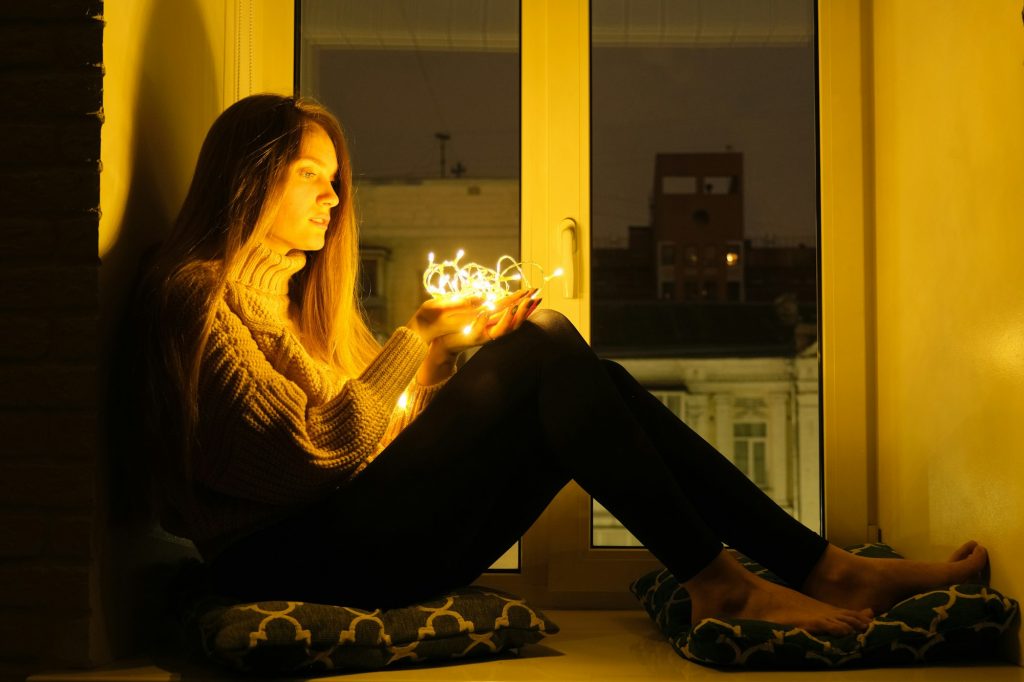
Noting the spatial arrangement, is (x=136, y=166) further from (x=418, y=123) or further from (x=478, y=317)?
(x=418, y=123)

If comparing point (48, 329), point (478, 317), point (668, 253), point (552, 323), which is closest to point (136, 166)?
point (48, 329)

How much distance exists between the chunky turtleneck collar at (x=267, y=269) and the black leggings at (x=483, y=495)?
0.37 metres

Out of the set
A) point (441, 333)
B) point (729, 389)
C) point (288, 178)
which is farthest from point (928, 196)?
point (288, 178)

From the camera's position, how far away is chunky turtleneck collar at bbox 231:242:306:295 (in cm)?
179

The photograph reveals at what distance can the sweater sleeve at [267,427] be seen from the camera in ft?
5.22

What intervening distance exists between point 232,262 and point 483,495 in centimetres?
56

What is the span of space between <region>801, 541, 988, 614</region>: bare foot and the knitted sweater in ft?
2.48

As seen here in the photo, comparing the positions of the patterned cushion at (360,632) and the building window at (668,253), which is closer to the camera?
the patterned cushion at (360,632)

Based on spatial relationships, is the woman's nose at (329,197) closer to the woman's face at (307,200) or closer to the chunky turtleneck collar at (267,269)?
the woman's face at (307,200)

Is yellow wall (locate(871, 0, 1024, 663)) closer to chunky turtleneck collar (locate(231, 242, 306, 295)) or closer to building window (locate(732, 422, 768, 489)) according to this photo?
building window (locate(732, 422, 768, 489))

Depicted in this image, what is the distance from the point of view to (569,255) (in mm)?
2334

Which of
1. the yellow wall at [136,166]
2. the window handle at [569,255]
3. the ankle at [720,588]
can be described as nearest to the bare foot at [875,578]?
the ankle at [720,588]

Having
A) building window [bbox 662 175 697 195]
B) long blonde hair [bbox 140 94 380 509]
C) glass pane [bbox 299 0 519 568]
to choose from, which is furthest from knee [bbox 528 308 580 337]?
building window [bbox 662 175 697 195]

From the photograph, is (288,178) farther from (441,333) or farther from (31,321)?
(31,321)
